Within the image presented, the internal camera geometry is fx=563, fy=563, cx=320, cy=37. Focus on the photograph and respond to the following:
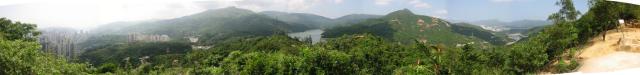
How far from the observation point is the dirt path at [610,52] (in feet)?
19.7

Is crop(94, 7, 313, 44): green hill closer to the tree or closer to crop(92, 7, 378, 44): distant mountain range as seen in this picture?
crop(92, 7, 378, 44): distant mountain range

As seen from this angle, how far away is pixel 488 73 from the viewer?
24.2 feet

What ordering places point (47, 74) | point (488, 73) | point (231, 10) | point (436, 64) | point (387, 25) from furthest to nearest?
1. point (231, 10)
2. point (387, 25)
3. point (488, 73)
4. point (47, 74)
5. point (436, 64)

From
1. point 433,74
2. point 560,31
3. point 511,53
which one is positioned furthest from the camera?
point 560,31

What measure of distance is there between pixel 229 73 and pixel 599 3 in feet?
22.5

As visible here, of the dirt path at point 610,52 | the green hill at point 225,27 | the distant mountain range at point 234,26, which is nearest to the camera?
the dirt path at point 610,52

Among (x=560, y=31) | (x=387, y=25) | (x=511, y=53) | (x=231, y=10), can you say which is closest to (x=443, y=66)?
(x=511, y=53)

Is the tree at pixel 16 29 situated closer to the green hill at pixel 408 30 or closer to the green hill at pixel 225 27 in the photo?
the green hill at pixel 408 30

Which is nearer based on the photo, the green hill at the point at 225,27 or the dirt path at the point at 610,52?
the dirt path at the point at 610,52

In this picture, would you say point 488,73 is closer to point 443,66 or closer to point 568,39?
point 443,66

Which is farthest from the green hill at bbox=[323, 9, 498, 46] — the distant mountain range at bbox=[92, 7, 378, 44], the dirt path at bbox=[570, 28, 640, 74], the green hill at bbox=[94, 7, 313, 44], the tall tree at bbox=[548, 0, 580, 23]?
the dirt path at bbox=[570, 28, 640, 74]

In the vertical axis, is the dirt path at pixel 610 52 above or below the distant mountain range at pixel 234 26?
below

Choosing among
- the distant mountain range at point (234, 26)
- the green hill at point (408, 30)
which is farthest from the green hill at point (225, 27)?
the green hill at point (408, 30)

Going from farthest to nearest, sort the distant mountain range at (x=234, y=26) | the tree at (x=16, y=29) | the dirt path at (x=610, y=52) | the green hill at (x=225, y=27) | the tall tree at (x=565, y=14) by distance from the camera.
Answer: the green hill at (x=225, y=27) → the distant mountain range at (x=234, y=26) → the tree at (x=16, y=29) → the tall tree at (x=565, y=14) → the dirt path at (x=610, y=52)
